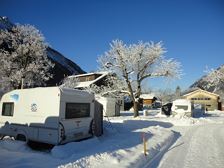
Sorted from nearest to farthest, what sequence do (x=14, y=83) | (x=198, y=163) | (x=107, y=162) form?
(x=107, y=162) < (x=198, y=163) < (x=14, y=83)

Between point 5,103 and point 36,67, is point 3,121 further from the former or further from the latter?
point 36,67

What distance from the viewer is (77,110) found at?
526 inches

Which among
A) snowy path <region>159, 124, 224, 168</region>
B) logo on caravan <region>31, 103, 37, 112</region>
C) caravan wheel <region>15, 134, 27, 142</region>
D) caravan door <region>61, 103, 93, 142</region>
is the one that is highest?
logo on caravan <region>31, 103, 37, 112</region>

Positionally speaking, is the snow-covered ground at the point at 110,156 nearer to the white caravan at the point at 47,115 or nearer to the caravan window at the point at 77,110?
the white caravan at the point at 47,115

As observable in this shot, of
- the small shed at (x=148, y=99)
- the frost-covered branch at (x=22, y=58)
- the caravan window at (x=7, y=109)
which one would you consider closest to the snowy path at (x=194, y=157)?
the caravan window at (x=7, y=109)

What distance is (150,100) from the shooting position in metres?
94.0

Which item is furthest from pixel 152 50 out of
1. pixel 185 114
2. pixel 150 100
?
pixel 150 100

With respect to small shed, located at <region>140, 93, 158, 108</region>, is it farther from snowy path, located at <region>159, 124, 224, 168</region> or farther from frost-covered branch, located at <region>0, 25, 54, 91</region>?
snowy path, located at <region>159, 124, 224, 168</region>

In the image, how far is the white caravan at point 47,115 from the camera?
12102mm

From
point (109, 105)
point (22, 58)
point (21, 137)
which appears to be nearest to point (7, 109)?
point (21, 137)

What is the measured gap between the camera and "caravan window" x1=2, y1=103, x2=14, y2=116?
13.9 metres

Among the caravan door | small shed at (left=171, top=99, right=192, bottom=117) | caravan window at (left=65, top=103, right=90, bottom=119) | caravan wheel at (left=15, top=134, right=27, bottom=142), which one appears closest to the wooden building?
small shed at (left=171, top=99, right=192, bottom=117)

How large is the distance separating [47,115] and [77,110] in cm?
167

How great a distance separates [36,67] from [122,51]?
12051 millimetres
